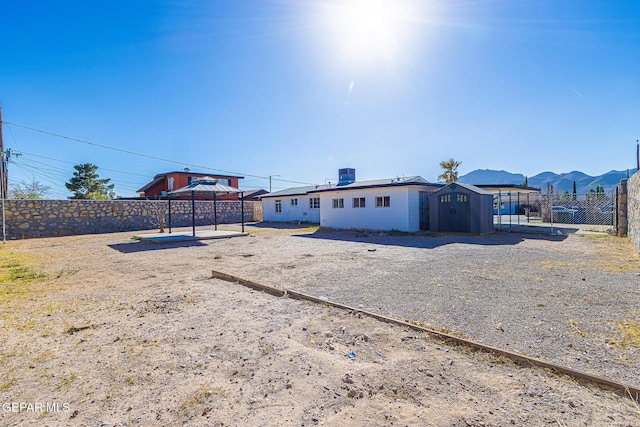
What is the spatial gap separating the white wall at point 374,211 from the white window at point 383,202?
156 mm

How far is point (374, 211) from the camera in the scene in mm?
17703

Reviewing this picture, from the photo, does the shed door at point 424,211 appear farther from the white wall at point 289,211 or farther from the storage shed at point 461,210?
the white wall at point 289,211

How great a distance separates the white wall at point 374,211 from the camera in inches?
638

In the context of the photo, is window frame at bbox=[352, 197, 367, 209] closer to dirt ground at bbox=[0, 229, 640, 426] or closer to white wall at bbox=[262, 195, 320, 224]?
white wall at bbox=[262, 195, 320, 224]

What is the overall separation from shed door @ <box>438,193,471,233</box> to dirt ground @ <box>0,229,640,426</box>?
12442mm

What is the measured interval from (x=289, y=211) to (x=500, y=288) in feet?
69.9

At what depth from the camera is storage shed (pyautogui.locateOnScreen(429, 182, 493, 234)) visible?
14730mm

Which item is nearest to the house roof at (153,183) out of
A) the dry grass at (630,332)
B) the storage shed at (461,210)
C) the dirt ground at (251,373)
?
the storage shed at (461,210)

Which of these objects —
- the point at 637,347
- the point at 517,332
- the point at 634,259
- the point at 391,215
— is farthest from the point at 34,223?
the point at 634,259

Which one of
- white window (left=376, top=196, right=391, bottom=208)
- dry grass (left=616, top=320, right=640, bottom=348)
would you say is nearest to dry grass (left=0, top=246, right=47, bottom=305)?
dry grass (left=616, top=320, right=640, bottom=348)

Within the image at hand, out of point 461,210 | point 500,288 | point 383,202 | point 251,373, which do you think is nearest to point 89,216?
point 383,202

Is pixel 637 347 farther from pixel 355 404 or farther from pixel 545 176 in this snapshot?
pixel 545 176

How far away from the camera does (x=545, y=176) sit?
186 meters

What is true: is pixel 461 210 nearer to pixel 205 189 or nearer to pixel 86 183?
pixel 205 189
